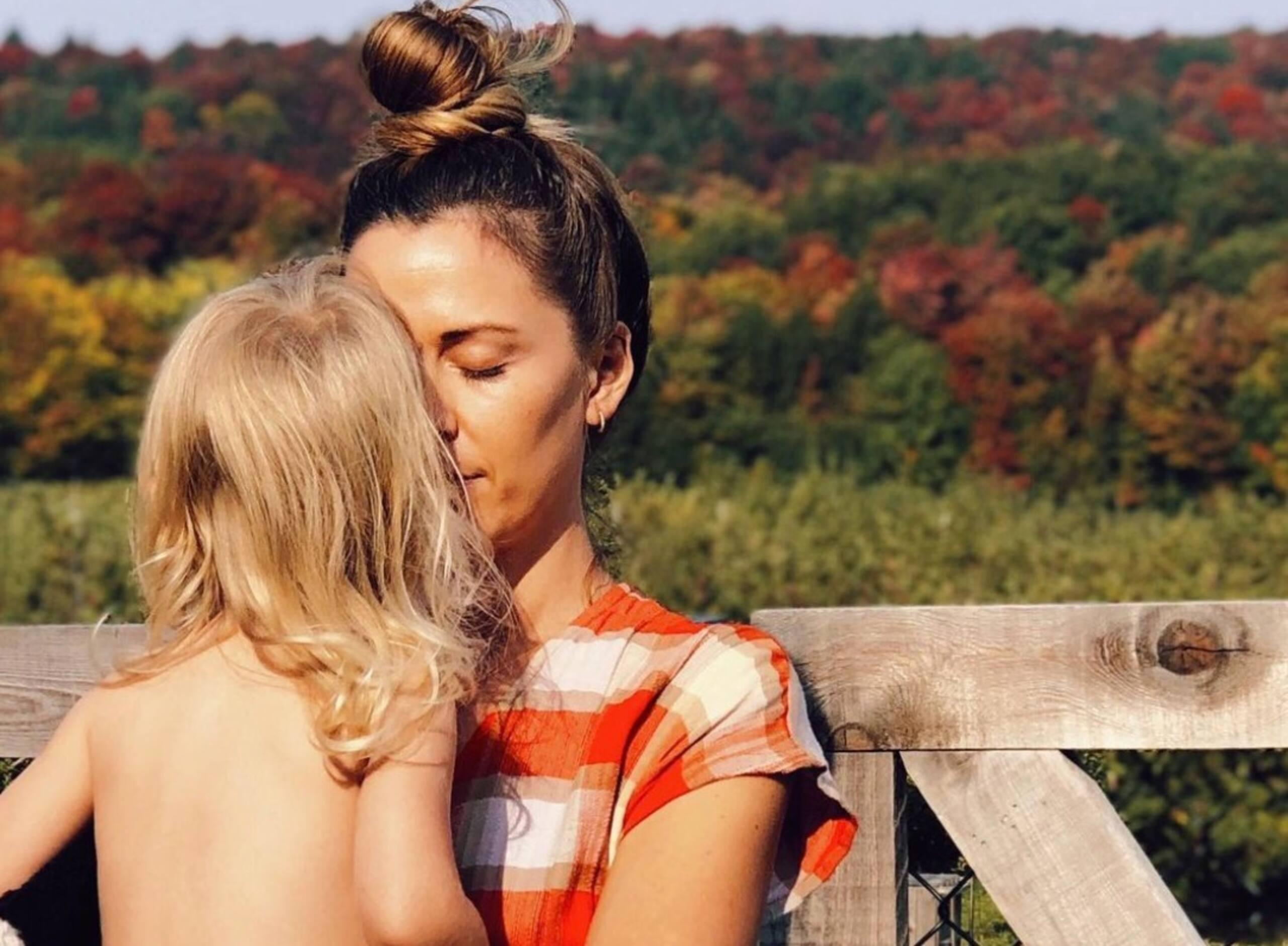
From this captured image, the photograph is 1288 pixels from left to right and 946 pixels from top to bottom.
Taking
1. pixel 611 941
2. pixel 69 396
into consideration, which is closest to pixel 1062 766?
pixel 611 941

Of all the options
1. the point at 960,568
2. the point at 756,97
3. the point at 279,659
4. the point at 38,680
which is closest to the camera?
the point at 279,659

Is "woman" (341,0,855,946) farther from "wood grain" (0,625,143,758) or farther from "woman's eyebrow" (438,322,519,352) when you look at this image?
"wood grain" (0,625,143,758)

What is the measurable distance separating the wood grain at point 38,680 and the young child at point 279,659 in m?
0.35

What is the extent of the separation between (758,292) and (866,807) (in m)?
21.1

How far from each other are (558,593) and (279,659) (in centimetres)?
35


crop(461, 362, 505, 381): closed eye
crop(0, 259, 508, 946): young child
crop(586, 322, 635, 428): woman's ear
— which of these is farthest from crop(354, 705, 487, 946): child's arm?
crop(586, 322, 635, 428): woman's ear

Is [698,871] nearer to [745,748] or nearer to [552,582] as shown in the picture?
[745,748]

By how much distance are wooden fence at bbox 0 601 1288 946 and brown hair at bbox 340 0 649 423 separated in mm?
403

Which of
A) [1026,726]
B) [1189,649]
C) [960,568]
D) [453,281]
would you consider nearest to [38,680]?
[453,281]

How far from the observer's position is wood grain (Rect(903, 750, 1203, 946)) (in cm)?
169

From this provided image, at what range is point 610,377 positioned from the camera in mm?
1921

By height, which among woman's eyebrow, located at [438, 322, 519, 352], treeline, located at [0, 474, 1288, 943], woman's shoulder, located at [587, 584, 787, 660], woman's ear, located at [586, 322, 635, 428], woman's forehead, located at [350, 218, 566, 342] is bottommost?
treeline, located at [0, 474, 1288, 943]

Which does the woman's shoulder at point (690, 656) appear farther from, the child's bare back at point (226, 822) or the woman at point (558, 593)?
the child's bare back at point (226, 822)

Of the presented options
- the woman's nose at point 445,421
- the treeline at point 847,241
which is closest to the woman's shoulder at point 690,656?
the woman's nose at point 445,421
